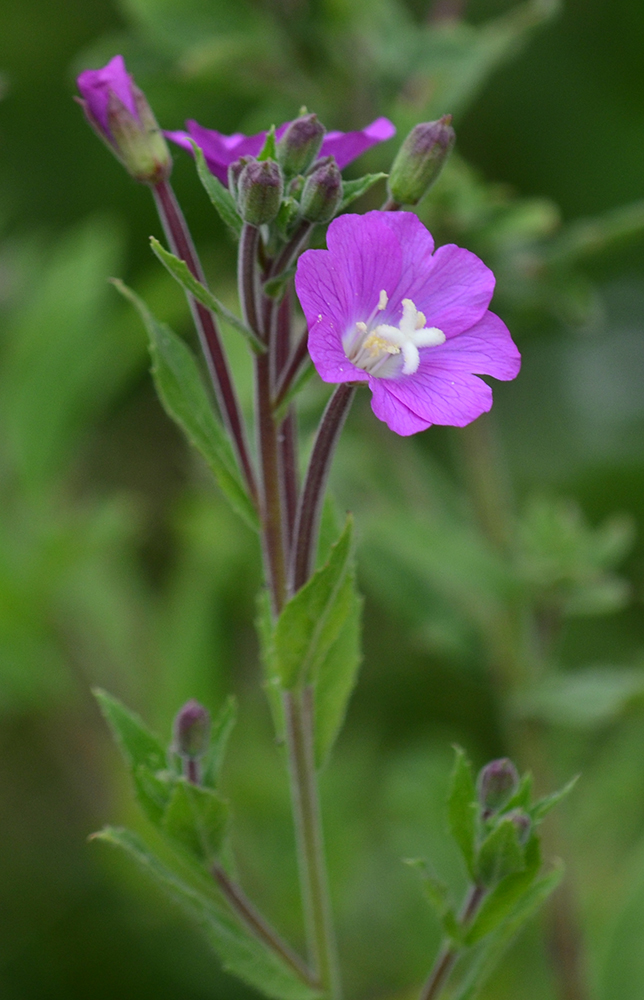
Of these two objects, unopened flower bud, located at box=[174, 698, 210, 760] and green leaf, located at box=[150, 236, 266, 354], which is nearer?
green leaf, located at box=[150, 236, 266, 354]

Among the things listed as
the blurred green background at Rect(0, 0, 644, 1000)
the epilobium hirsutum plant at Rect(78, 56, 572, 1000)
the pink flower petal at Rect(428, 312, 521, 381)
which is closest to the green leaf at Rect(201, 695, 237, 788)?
the epilobium hirsutum plant at Rect(78, 56, 572, 1000)

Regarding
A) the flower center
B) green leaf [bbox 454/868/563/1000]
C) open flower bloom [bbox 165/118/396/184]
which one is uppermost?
open flower bloom [bbox 165/118/396/184]

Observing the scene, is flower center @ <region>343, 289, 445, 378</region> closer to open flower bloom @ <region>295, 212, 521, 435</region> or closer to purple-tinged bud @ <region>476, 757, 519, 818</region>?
open flower bloom @ <region>295, 212, 521, 435</region>

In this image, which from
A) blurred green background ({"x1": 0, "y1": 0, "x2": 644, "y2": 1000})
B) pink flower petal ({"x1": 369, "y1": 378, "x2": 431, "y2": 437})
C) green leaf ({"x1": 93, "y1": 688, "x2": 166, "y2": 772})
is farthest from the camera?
blurred green background ({"x1": 0, "y1": 0, "x2": 644, "y2": 1000})

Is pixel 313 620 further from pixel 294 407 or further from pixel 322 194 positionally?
pixel 322 194

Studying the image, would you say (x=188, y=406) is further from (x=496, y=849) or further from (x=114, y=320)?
(x=114, y=320)

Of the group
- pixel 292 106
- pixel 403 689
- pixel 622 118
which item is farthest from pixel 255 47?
pixel 622 118
